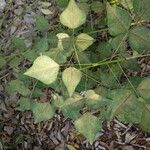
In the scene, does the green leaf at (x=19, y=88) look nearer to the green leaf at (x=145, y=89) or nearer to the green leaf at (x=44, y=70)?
the green leaf at (x=44, y=70)

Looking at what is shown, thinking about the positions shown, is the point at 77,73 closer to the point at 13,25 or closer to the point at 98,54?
the point at 98,54

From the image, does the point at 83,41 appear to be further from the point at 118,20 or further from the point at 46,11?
the point at 46,11

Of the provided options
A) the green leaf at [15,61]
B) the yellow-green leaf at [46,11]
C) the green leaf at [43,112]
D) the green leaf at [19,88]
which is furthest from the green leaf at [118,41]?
the yellow-green leaf at [46,11]

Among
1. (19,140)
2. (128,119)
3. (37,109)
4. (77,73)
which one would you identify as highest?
(77,73)

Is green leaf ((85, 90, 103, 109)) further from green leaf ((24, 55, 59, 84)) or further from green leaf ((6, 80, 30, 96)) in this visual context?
green leaf ((6, 80, 30, 96))

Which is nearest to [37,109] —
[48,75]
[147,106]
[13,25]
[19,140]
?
[48,75]

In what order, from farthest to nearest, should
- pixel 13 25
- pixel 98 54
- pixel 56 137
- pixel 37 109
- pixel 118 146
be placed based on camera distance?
pixel 13 25 < pixel 56 137 < pixel 118 146 < pixel 98 54 < pixel 37 109

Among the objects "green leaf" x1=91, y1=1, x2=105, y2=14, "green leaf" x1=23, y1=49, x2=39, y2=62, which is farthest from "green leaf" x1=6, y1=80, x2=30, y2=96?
"green leaf" x1=91, y1=1, x2=105, y2=14
